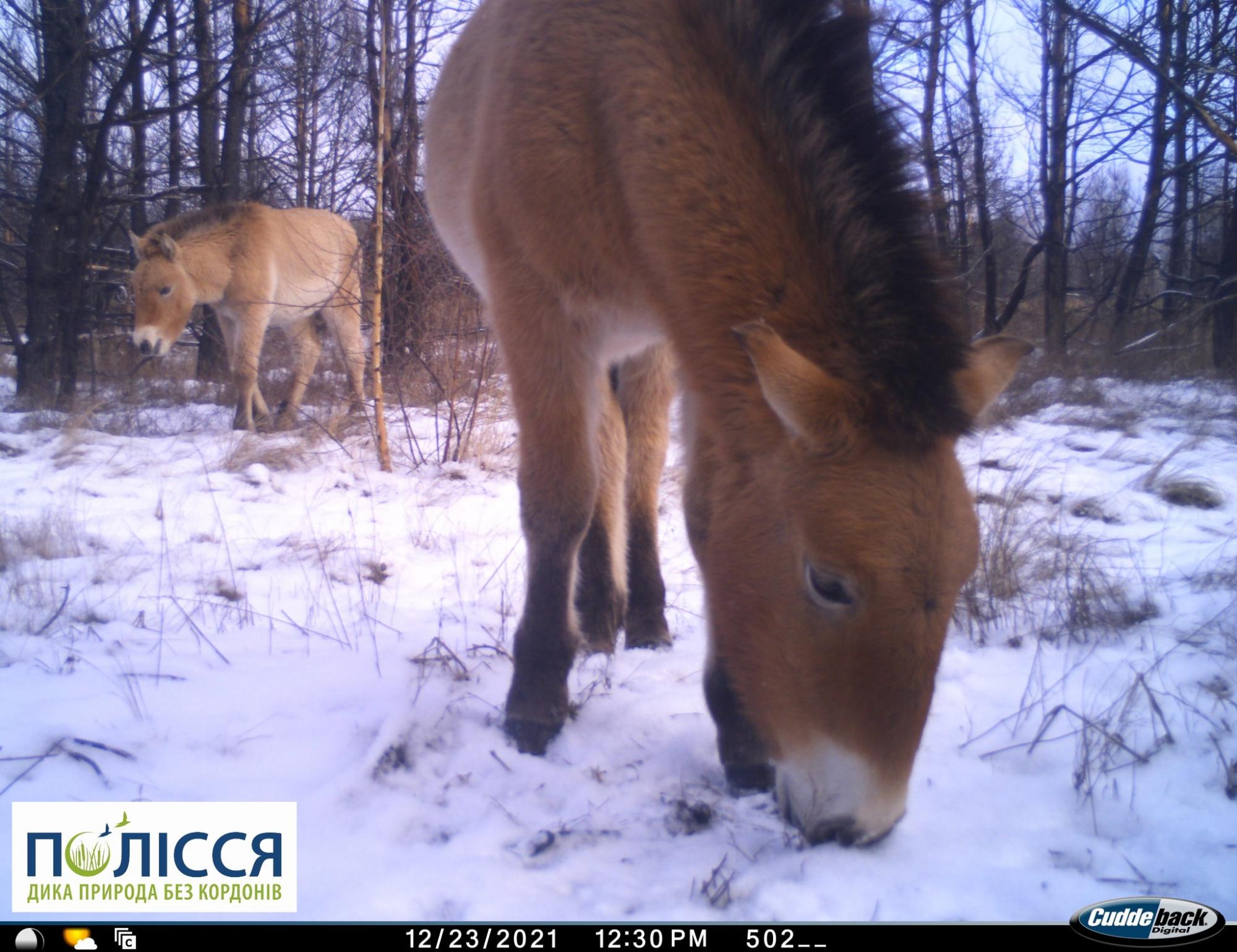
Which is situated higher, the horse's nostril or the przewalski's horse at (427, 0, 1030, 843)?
the przewalski's horse at (427, 0, 1030, 843)

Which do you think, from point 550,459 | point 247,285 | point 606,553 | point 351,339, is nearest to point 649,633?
point 606,553

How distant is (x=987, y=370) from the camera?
1714mm

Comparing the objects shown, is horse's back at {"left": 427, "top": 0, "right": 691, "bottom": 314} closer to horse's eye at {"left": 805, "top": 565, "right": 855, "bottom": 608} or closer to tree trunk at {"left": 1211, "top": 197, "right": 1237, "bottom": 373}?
horse's eye at {"left": 805, "top": 565, "right": 855, "bottom": 608}

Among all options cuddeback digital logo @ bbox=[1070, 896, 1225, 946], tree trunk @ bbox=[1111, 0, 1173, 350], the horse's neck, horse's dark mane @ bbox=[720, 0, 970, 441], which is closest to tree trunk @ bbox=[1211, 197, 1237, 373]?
tree trunk @ bbox=[1111, 0, 1173, 350]

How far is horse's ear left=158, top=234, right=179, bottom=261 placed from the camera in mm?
8352

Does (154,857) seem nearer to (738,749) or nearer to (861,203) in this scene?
(738,749)

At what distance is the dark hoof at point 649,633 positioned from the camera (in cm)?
304

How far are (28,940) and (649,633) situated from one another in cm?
216

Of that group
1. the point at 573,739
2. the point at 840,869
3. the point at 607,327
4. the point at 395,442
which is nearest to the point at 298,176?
the point at 395,442

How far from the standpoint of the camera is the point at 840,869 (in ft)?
5.19

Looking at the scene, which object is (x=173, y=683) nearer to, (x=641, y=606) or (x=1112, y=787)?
(x=641, y=606)

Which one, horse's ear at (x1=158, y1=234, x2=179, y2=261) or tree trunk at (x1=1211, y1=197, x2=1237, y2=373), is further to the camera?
tree trunk at (x1=1211, y1=197, x2=1237, y2=373)

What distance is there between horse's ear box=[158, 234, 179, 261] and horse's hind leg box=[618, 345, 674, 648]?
25.2 ft

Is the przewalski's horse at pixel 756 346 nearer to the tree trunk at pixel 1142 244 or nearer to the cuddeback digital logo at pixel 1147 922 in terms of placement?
the cuddeback digital logo at pixel 1147 922
